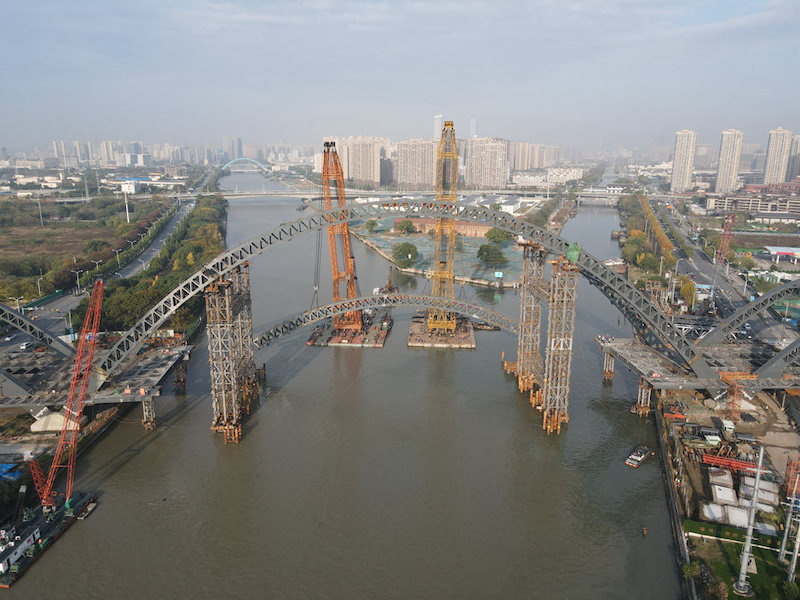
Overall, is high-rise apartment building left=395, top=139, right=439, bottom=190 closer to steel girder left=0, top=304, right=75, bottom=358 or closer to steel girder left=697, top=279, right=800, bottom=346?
steel girder left=697, top=279, right=800, bottom=346

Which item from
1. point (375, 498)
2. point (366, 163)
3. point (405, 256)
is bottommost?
point (375, 498)

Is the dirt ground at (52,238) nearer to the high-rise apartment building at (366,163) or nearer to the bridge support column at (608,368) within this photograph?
the bridge support column at (608,368)

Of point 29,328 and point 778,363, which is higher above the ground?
point 29,328

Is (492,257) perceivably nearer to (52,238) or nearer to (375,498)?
(375,498)

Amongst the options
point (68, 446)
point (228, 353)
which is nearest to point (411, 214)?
point (228, 353)

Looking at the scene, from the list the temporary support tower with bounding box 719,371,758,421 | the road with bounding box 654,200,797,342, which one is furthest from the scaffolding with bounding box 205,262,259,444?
the road with bounding box 654,200,797,342

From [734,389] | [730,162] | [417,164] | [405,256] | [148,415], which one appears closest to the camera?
[148,415]

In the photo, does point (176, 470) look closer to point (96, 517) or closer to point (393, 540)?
point (96, 517)

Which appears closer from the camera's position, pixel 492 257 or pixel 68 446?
pixel 68 446
